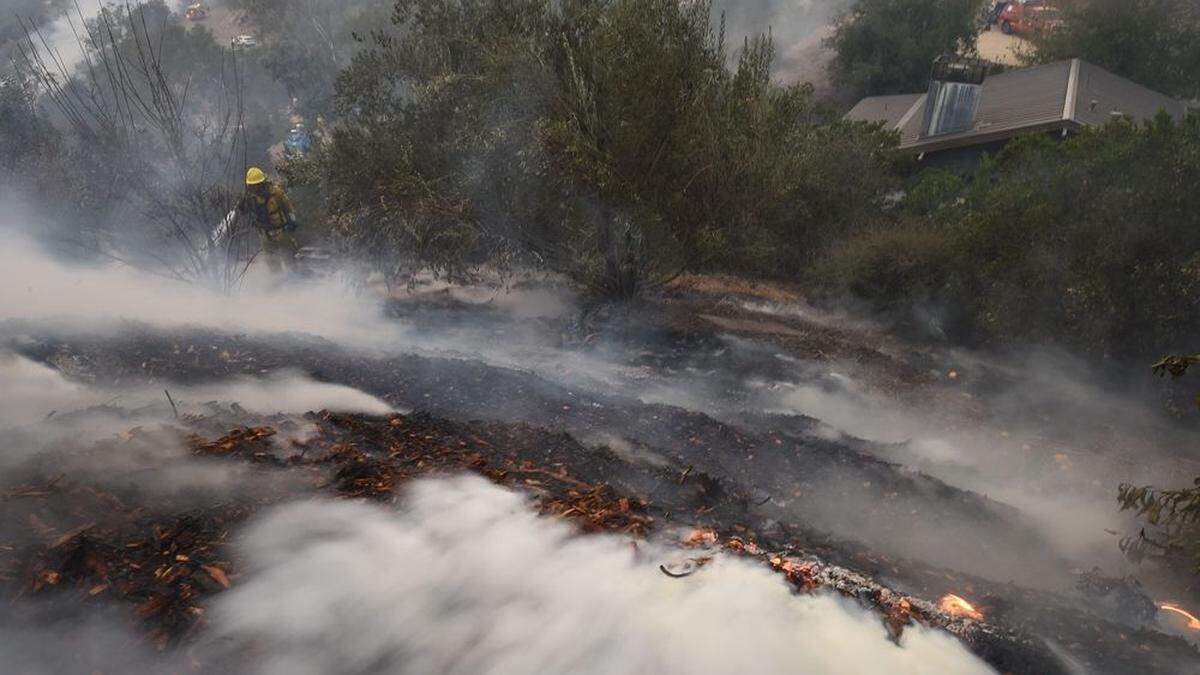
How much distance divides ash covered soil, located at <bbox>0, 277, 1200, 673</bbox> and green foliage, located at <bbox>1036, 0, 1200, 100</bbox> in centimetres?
2085

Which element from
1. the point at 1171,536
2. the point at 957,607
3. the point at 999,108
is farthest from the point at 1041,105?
the point at 957,607

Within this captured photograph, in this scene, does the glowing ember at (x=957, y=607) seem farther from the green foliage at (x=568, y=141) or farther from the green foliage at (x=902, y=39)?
the green foliage at (x=902, y=39)

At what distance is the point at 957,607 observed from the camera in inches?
158

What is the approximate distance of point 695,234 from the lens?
374 inches

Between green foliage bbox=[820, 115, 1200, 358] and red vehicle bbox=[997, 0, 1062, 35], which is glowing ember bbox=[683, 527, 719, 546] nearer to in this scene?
green foliage bbox=[820, 115, 1200, 358]

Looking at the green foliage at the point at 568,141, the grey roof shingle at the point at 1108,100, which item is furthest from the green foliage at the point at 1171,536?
the grey roof shingle at the point at 1108,100

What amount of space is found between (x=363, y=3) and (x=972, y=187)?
35.7 m

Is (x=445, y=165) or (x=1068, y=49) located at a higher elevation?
(x=1068, y=49)

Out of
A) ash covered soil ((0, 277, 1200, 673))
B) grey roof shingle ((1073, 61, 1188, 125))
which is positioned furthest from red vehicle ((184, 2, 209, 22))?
grey roof shingle ((1073, 61, 1188, 125))

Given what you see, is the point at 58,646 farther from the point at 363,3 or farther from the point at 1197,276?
the point at 363,3

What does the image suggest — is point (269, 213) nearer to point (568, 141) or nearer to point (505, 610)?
point (568, 141)

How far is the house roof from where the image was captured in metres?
17.0

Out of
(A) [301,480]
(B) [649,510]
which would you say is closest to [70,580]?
(A) [301,480]

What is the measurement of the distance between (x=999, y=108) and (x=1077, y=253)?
1179 centimetres
